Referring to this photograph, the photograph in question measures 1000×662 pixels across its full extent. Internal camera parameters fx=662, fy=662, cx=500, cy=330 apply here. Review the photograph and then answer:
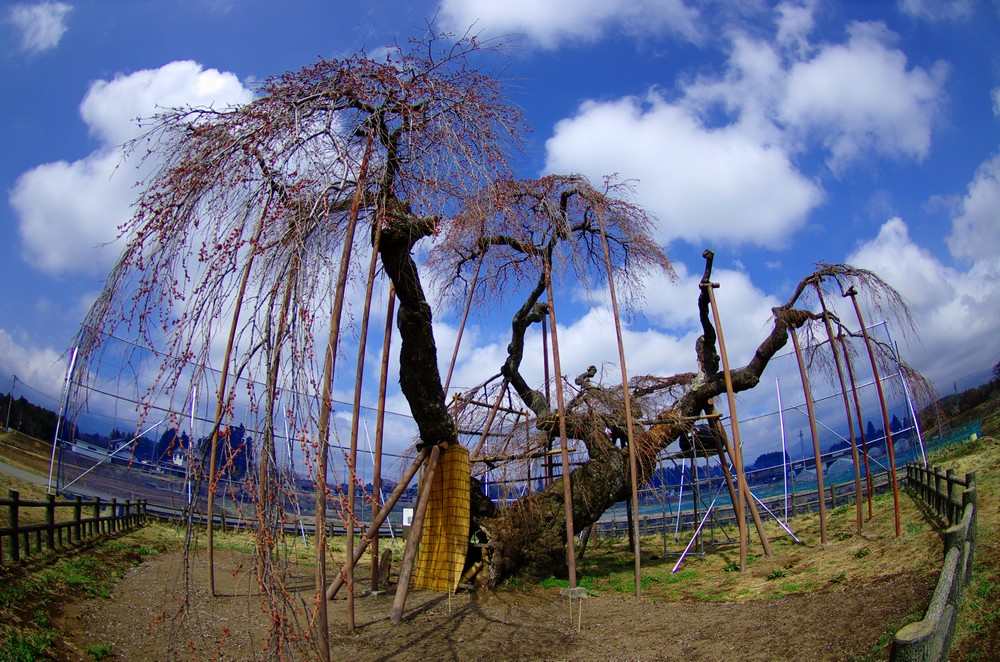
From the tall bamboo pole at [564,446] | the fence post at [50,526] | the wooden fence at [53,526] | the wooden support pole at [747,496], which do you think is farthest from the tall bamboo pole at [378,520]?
the wooden support pole at [747,496]

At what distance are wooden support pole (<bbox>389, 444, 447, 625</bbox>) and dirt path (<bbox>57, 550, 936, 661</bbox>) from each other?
0.18 m

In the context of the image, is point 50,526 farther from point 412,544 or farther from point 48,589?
point 412,544

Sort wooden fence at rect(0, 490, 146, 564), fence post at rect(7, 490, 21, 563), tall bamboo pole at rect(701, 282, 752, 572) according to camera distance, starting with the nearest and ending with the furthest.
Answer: fence post at rect(7, 490, 21, 563)
wooden fence at rect(0, 490, 146, 564)
tall bamboo pole at rect(701, 282, 752, 572)

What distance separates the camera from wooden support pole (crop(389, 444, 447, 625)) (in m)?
6.32

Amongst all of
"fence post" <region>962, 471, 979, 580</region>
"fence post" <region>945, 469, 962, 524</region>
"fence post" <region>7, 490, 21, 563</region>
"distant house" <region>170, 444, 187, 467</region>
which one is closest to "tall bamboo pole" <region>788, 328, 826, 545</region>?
"fence post" <region>945, 469, 962, 524</region>

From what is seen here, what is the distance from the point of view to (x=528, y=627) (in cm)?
653

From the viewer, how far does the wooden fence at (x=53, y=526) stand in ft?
21.3

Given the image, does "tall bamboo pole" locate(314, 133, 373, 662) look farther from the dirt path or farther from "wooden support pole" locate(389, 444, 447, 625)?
"wooden support pole" locate(389, 444, 447, 625)

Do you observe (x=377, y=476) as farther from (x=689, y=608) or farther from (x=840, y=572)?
(x=840, y=572)

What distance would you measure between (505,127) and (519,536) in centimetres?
607

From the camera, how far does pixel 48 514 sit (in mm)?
7500

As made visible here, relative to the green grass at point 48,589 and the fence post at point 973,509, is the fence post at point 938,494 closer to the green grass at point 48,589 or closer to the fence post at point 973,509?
the fence post at point 973,509

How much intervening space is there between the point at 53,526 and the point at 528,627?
5.37 meters

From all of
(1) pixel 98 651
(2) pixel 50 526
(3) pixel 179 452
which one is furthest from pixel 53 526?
(3) pixel 179 452
